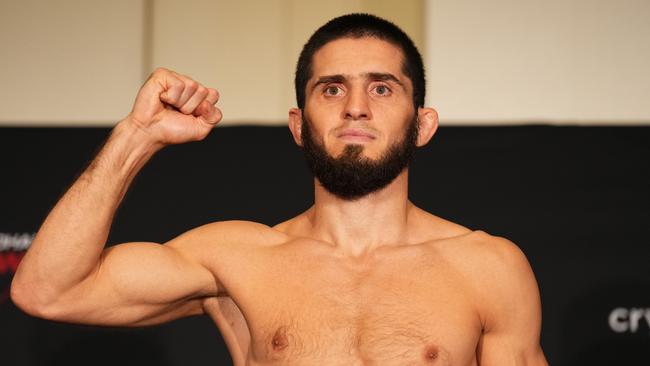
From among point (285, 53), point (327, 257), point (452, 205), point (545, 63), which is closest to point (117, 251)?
point (327, 257)

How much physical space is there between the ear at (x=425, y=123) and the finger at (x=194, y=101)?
1.51 ft

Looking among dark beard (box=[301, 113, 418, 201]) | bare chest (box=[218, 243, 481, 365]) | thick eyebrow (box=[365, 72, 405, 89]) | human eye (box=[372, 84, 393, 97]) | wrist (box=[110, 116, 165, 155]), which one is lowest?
bare chest (box=[218, 243, 481, 365])

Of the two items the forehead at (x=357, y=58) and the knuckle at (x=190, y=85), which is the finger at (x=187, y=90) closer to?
the knuckle at (x=190, y=85)

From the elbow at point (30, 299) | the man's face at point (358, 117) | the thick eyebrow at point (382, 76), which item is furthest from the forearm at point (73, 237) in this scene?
the thick eyebrow at point (382, 76)

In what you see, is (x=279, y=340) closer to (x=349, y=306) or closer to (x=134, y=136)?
(x=349, y=306)

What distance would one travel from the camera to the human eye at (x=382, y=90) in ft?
5.79

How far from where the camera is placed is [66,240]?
1.54 meters

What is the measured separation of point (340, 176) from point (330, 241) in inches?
6.1

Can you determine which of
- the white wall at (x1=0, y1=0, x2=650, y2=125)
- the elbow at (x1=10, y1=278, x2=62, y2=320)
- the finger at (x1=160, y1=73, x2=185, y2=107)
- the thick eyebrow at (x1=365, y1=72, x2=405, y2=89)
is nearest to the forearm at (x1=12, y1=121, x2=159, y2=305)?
the elbow at (x1=10, y1=278, x2=62, y2=320)

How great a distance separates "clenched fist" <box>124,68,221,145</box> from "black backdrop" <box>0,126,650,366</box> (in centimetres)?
69

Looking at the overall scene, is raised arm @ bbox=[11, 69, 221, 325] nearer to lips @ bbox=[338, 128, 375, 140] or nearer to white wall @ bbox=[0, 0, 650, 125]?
lips @ bbox=[338, 128, 375, 140]

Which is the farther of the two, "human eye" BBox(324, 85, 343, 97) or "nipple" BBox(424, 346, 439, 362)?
"human eye" BBox(324, 85, 343, 97)

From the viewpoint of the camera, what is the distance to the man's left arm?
172cm

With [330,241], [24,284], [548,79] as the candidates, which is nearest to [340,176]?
[330,241]
